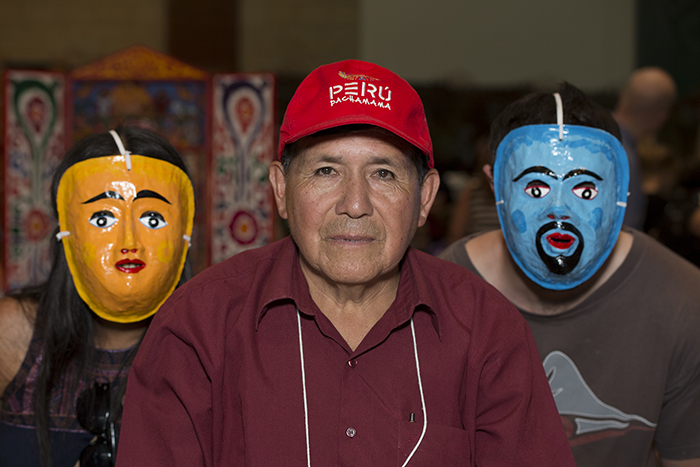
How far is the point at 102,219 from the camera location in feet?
6.46

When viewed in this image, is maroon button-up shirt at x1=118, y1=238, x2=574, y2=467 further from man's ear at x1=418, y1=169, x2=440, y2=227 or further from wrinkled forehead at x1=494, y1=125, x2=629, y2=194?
wrinkled forehead at x1=494, y1=125, x2=629, y2=194

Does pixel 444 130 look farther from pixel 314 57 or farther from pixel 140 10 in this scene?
pixel 140 10

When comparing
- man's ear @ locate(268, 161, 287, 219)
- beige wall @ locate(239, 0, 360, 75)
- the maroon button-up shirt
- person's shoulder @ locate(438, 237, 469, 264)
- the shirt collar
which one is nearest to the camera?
the maroon button-up shirt

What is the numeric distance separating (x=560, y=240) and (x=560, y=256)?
0.05 metres

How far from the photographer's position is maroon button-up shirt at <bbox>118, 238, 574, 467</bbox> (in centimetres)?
148

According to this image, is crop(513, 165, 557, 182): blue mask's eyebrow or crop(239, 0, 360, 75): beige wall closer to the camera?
crop(513, 165, 557, 182): blue mask's eyebrow

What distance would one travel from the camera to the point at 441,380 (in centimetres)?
156

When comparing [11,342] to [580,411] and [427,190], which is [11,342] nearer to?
[427,190]

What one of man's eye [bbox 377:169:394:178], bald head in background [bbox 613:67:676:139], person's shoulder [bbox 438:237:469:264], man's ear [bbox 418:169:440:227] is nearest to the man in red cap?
man's eye [bbox 377:169:394:178]

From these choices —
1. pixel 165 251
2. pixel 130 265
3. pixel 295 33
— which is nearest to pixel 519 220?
pixel 165 251

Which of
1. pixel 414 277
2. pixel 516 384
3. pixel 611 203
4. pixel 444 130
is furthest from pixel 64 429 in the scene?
pixel 444 130

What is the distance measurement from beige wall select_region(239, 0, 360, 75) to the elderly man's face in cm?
697

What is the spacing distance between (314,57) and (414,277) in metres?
7.00

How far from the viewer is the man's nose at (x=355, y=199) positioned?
1.49 metres
